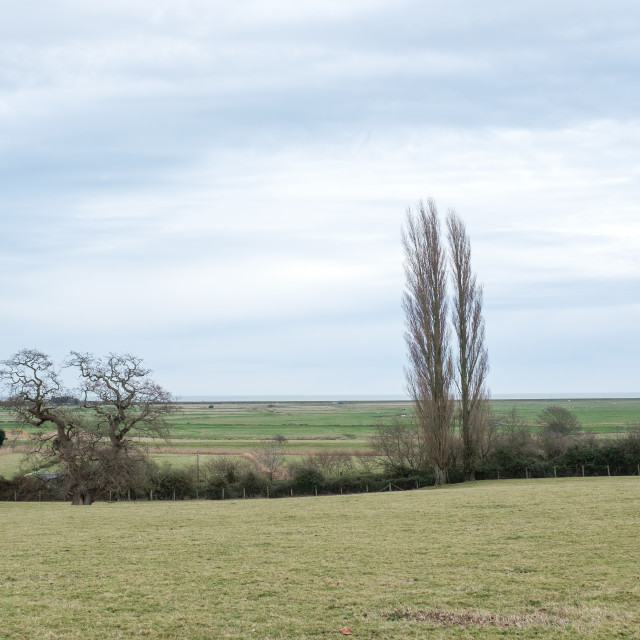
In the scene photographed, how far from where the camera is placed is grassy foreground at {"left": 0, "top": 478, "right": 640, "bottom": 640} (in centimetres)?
721

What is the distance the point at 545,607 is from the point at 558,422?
4766 cm

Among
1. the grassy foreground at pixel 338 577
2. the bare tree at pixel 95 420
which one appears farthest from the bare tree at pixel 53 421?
the grassy foreground at pixel 338 577

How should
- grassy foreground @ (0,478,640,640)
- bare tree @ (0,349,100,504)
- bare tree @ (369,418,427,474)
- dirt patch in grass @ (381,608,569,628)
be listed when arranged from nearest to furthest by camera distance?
dirt patch in grass @ (381,608,569,628) < grassy foreground @ (0,478,640,640) < bare tree @ (0,349,100,504) < bare tree @ (369,418,427,474)

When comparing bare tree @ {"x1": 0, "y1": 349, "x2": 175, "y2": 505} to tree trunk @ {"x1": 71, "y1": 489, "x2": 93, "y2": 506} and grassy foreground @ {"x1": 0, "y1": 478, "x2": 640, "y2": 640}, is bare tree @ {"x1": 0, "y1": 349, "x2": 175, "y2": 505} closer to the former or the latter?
tree trunk @ {"x1": 71, "y1": 489, "x2": 93, "y2": 506}

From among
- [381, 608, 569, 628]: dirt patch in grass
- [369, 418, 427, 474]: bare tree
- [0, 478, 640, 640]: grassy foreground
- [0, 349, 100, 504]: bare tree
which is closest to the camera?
[381, 608, 569, 628]: dirt patch in grass

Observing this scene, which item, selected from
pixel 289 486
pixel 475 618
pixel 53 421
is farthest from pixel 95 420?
pixel 475 618

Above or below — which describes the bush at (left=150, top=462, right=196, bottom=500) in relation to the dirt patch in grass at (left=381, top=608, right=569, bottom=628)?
below

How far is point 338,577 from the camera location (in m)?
9.43

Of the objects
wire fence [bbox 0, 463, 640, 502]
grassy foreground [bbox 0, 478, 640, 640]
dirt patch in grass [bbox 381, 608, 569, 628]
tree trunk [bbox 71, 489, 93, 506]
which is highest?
dirt patch in grass [bbox 381, 608, 569, 628]

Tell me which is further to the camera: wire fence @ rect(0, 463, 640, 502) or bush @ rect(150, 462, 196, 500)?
bush @ rect(150, 462, 196, 500)

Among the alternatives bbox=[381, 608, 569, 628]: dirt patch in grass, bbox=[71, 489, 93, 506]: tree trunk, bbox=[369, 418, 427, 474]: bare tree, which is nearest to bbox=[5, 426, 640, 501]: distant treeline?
bbox=[369, 418, 427, 474]: bare tree

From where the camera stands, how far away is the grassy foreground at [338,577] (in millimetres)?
7215

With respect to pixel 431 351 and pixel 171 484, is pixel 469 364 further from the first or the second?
pixel 171 484

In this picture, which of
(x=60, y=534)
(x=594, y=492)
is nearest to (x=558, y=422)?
(x=594, y=492)
